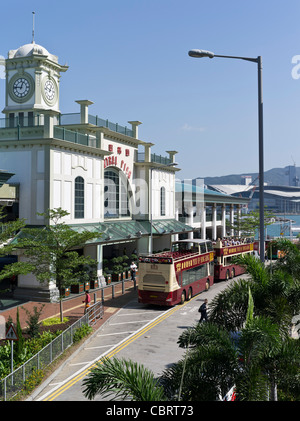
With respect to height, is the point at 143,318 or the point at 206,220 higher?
the point at 206,220

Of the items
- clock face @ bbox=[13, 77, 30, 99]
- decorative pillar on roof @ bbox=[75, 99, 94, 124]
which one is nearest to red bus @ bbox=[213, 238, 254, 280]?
decorative pillar on roof @ bbox=[75, 99, 94, 124]

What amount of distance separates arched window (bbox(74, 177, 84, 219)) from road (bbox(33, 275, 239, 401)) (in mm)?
8213

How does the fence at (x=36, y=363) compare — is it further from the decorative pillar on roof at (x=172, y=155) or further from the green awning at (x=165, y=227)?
the decorative pillar on roof at (x=172, y=155)

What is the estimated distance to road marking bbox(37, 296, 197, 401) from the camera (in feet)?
48.9

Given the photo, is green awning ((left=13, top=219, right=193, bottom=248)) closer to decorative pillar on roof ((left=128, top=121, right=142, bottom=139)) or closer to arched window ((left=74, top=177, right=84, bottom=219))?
arched window ((left=74, top=177, right=84, bottom=219))

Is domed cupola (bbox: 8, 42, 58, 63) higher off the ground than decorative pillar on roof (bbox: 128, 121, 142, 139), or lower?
higher

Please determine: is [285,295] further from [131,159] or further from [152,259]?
[131,159]

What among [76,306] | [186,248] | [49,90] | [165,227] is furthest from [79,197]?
[165,227]

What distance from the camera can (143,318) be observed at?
86.3ft

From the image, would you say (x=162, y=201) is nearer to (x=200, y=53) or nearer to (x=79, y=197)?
(x=79, y=197)

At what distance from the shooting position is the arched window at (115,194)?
39.8m

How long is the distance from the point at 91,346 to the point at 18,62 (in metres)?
29.7

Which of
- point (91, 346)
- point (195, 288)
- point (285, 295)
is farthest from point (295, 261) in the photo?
point (195, 288)

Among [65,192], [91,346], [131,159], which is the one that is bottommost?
[91,346]
